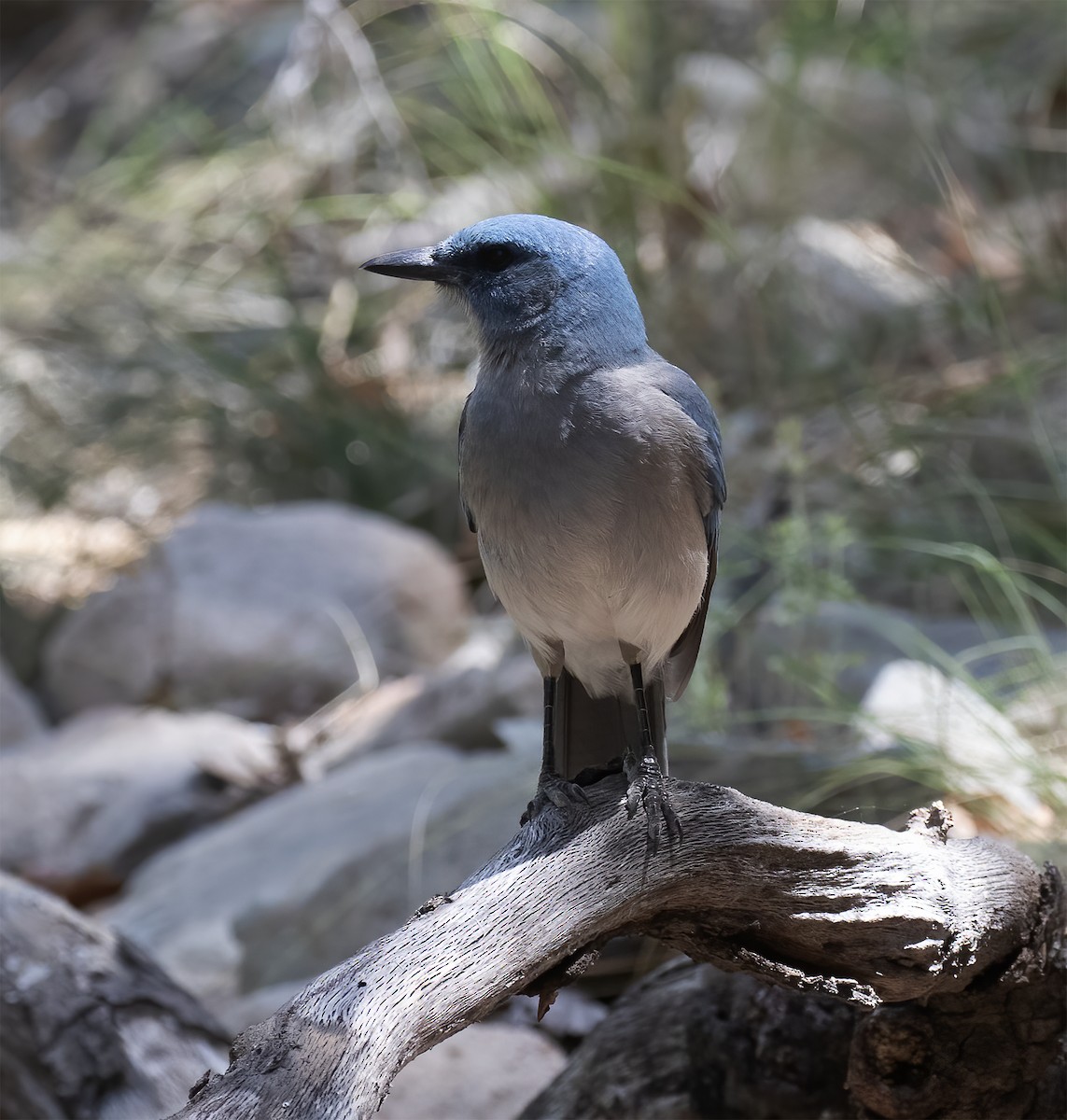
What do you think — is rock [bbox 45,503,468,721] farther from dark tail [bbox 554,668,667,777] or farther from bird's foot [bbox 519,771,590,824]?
bird's foot [bbox 519,771,590,824]

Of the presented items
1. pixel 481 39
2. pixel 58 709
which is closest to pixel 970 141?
pixel 481 39

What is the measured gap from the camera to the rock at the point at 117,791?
4.59 m

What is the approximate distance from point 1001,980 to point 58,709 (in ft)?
15.4

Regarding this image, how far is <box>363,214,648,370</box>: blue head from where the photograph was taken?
8.77 feet

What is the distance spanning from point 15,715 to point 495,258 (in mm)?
3843

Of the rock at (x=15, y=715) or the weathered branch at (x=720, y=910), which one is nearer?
the weathered branch at (x=720, y=910)

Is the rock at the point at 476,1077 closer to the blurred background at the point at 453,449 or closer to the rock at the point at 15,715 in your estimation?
the blurred background at the point at 453,449

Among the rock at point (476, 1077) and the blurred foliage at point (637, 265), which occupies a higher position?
the blurred foliage at point (637, 265)

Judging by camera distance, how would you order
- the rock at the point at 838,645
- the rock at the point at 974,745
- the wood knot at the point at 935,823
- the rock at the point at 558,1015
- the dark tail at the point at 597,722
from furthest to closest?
the rock at the point at 838,645
the rock at the point at 558,1015
the rock at the point at 974,745
the dark tail at the point at 597,722
the wood knot at the point at 935,823

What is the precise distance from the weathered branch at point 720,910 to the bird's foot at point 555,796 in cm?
3

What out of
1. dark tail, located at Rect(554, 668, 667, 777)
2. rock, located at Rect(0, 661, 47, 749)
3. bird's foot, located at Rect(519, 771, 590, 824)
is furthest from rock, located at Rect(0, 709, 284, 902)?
bird's foot, located at Rect(519, 771, 590, 824)

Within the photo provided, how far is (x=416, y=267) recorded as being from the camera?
2.72 m

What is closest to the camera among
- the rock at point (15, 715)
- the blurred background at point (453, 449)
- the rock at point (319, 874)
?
the rock at point (319, 874)

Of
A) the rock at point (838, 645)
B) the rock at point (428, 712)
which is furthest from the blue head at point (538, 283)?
the rock at point (428, 712)
